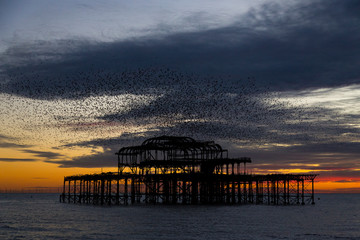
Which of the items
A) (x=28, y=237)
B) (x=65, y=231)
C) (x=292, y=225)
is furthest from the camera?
(x=292, y=225)

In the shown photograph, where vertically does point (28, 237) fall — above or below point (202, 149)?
below

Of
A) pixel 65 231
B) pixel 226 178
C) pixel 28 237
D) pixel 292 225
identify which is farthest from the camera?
pixel 226 178

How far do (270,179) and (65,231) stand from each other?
157 feet

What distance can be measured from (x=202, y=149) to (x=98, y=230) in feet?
125

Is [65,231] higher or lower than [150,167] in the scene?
lower

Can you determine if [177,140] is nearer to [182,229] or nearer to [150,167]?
[150,167]

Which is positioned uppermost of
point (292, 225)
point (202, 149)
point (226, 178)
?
point (202, 149)

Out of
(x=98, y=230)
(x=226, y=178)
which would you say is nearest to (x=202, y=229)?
(x=98, y=230)

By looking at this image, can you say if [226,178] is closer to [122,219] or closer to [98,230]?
[122,219]

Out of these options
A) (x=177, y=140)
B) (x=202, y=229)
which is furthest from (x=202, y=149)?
(x=202, y=229)

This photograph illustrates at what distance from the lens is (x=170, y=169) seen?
279ft

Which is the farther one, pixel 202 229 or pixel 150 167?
pixel 150 167

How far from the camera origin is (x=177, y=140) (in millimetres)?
85312

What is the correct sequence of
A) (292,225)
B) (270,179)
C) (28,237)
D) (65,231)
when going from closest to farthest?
(28,237)
(65,231)
(292,225)
(270,179)
